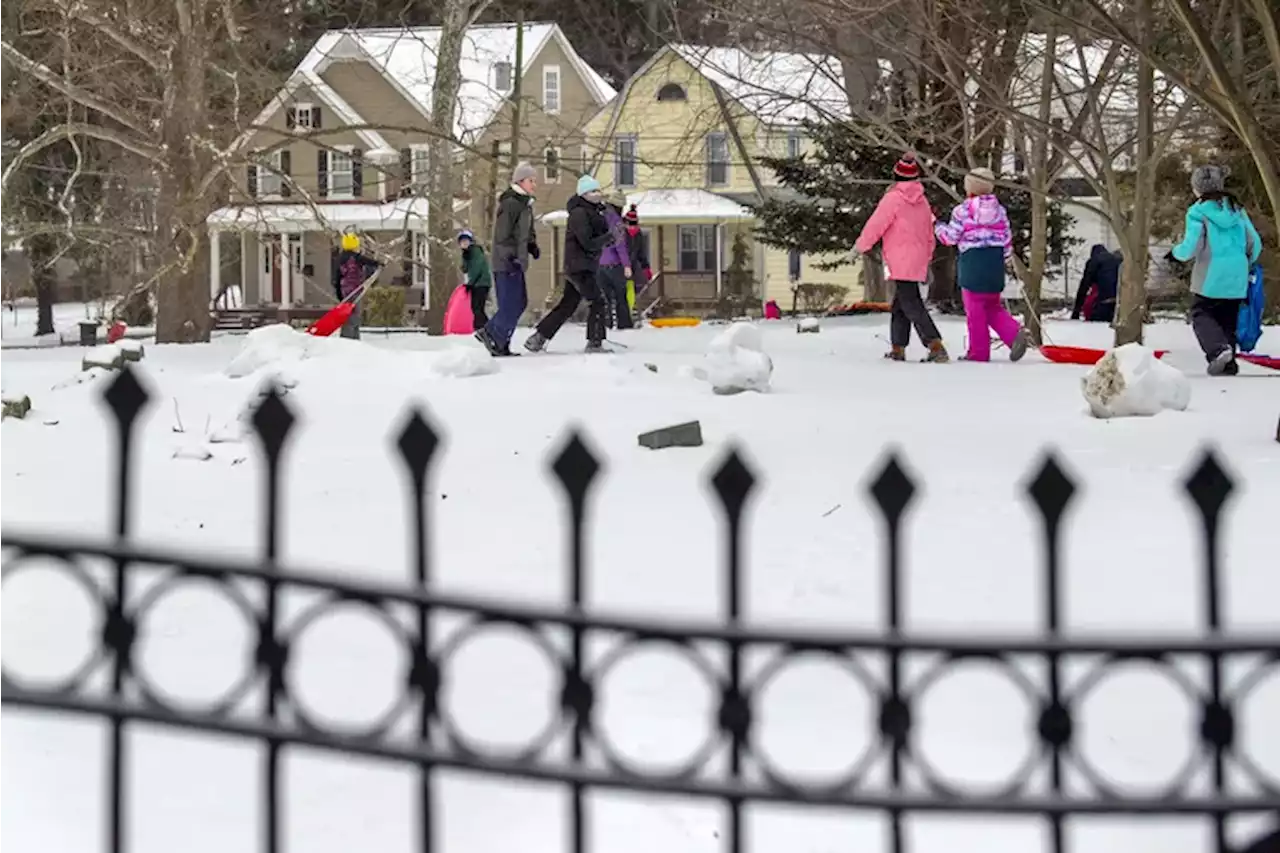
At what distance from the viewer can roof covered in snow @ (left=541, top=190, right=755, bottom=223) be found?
4531 centimetres

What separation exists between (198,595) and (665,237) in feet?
142

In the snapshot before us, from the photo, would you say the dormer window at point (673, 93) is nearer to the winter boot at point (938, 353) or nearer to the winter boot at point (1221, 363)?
the winter boot at point (938, 353)

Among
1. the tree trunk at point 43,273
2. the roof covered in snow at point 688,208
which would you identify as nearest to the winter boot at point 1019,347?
the tree trunk at point 43,273

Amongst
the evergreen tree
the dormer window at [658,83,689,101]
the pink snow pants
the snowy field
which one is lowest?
the snowy field

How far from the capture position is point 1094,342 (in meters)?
16.7

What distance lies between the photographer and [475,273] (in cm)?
1659

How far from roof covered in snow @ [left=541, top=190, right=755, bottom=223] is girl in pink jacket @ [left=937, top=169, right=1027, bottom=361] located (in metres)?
31.7

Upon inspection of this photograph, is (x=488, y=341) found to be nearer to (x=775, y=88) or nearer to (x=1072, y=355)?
(x=1072, y=355)

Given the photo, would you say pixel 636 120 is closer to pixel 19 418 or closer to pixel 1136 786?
pixel 19 418

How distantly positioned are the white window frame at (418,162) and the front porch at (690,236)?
7300mm

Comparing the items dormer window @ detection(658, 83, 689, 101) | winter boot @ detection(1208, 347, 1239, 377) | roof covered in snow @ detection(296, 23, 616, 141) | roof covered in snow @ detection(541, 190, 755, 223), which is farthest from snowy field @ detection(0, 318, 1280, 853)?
dormer window @ detection(658, 83, 689, 101)

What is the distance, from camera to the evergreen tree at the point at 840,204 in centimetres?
2331

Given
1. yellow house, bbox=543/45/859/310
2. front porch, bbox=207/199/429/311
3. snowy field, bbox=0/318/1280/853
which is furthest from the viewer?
yellow house, bbox=543/45/859/310

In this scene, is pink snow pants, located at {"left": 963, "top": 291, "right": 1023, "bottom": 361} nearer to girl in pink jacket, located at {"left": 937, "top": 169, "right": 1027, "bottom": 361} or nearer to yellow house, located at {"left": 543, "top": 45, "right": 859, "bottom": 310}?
girl in pink jacket, located at {"left": 937, "top": 169, "right": 1027, "bottom": 361}
